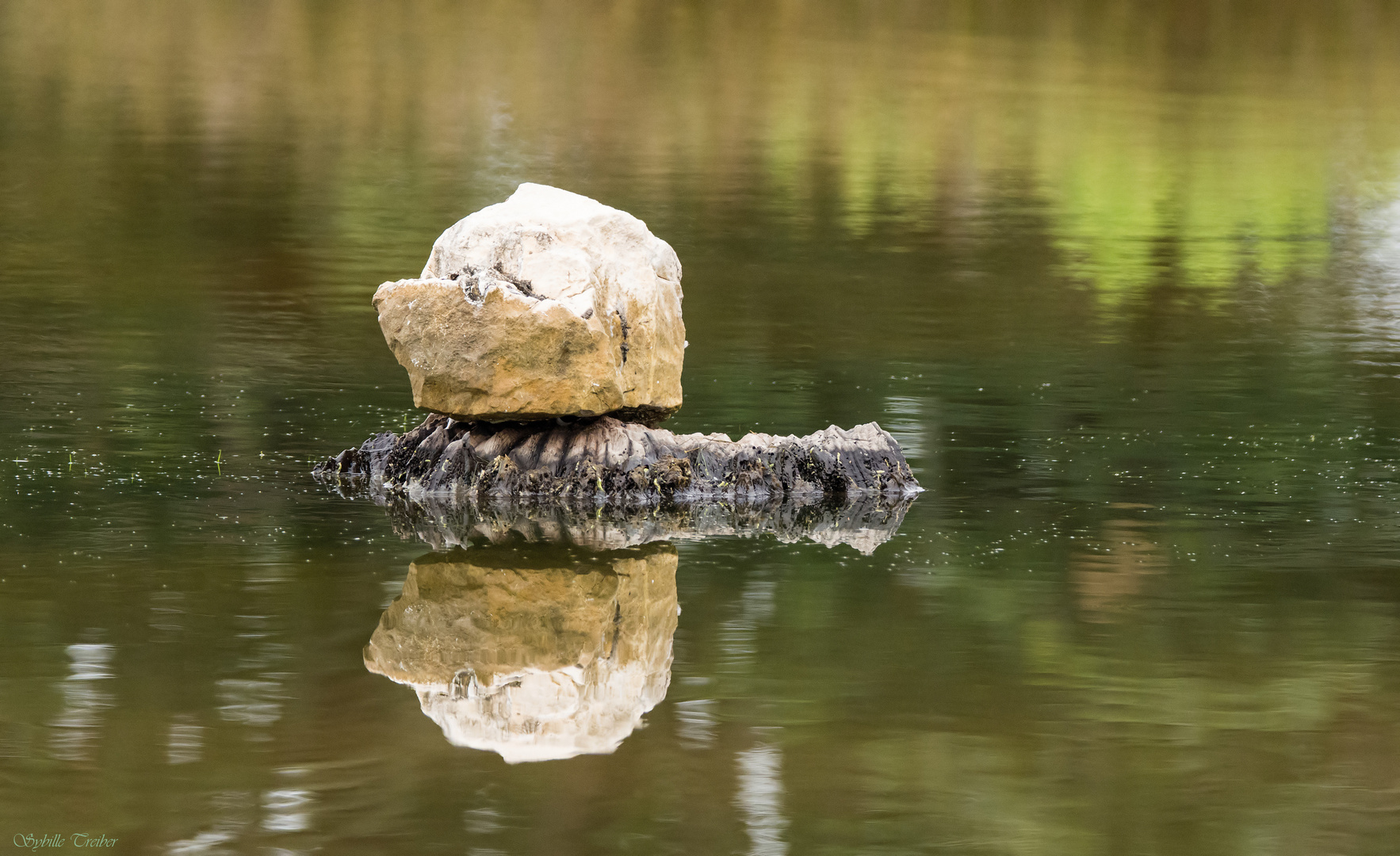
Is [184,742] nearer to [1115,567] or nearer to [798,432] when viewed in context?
[1115,567]

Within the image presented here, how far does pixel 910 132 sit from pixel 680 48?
965 cm

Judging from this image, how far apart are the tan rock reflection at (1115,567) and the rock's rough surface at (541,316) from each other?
2982 millimetres

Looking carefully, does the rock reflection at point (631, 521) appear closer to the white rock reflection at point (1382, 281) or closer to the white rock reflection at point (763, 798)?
the white rock reflection at point (763, 798)

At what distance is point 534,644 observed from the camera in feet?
A: 32.4

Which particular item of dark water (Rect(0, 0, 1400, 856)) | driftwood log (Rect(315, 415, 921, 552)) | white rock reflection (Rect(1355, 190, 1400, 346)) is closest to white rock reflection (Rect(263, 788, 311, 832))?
dark water (Rect(0, 0, 1400, 856))

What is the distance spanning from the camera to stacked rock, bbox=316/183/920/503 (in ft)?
42.8

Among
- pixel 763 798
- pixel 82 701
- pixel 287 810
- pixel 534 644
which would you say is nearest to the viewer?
pixel 287 810

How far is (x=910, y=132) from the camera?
1508 inches

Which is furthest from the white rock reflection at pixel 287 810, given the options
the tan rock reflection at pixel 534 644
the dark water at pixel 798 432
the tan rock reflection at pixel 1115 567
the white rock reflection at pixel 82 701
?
the tan rock reflection at pixel 1115 567

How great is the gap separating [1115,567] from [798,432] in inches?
181

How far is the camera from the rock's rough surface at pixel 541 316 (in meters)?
13.0

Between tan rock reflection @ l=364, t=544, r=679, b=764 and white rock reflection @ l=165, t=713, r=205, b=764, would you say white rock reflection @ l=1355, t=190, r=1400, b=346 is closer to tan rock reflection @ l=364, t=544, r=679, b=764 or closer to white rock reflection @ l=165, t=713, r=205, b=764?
tan rock reflection @ l=364, t=544, r=679, b=764

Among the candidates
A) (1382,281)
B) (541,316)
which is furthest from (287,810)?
(1382,281)

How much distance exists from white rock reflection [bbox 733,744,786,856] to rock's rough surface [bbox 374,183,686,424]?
5.07 metres
